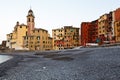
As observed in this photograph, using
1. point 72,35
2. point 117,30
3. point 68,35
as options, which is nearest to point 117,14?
point 117,30

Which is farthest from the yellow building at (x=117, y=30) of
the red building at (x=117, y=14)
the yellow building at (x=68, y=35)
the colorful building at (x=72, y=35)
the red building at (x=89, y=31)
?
the colorful building at (x=72, y=35)

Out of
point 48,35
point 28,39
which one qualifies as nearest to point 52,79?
point 28,39

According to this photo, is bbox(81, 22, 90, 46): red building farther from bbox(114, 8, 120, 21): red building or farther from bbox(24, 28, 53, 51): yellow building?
bbox(114, 8, 120, 21): red building

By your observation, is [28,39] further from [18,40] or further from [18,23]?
[18,23]

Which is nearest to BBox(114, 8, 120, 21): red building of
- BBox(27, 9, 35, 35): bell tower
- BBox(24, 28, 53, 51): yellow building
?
BBox(24, 28, 53, 51): yellow building

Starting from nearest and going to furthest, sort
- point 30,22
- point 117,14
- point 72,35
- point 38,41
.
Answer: point 117,14
point 30,22
point 38,41
point 72,35

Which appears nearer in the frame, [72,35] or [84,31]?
[84,31]

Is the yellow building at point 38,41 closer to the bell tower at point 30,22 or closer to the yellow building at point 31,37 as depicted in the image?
the yellow building at point 31,37

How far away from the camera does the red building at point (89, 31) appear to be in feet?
478

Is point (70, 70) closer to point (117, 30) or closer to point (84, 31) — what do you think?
point (117, 30)

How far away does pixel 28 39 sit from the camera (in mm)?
162625

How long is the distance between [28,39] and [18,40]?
7.84 meters

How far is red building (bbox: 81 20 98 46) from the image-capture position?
478ft

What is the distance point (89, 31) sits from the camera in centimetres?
14950
